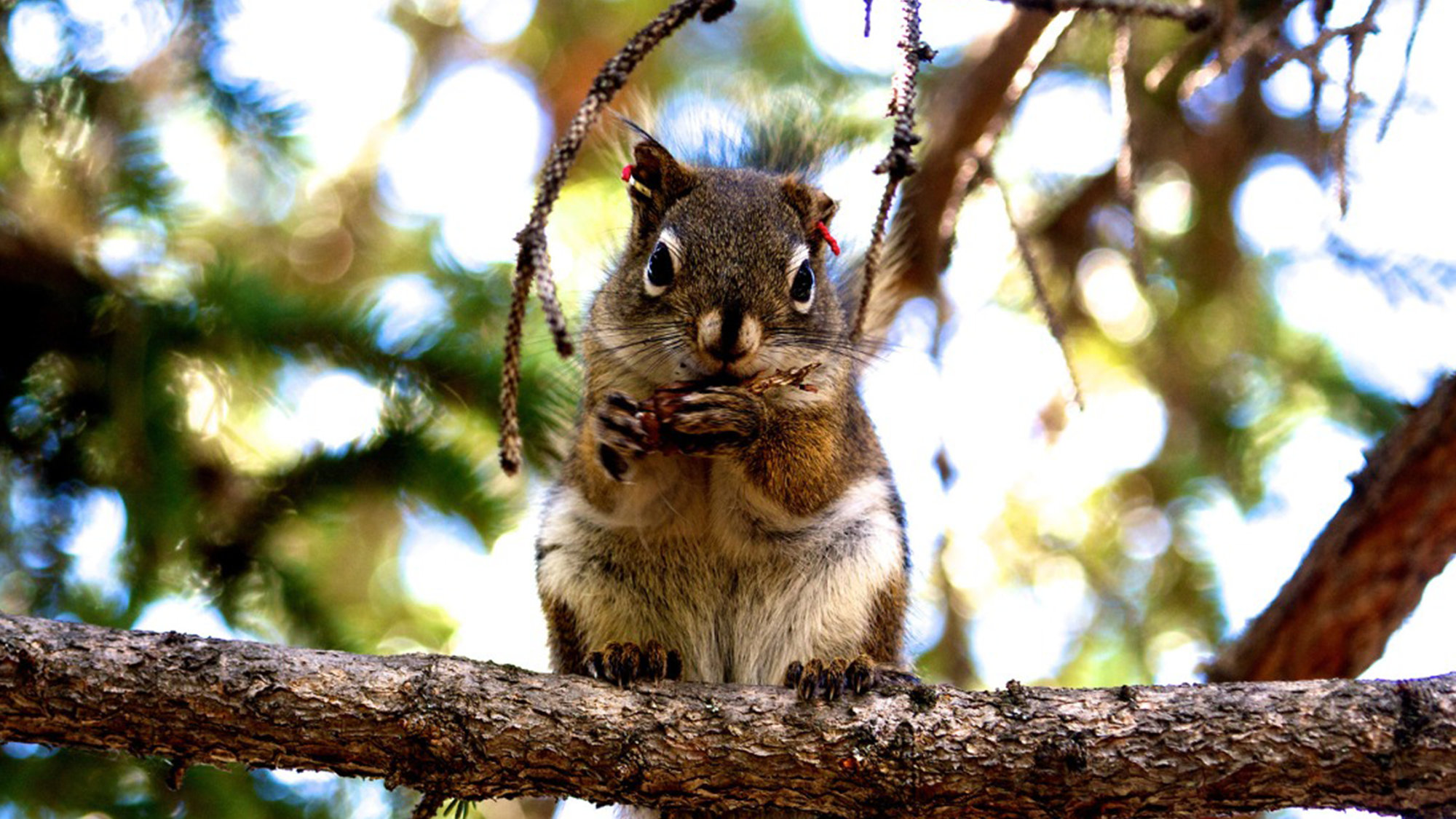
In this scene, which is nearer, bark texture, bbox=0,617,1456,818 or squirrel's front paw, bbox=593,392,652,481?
bark texture, bbox=0,617,1456,818

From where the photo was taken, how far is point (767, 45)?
5.66 meters

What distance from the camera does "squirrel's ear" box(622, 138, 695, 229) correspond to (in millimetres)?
3119

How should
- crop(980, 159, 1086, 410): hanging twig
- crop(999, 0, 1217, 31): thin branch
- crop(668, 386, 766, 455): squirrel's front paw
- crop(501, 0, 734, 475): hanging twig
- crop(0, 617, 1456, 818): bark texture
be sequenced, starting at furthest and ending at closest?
crop(668, 386, 766, 455): squirrel's front paw < crop(980, 159, 1086, 410): hanging twig < crop(999, 0, 1217, 31): thin branch < crop(0, 617, 1456, 818): bark texture < crop(501, 0, 734, 475): hanging twig

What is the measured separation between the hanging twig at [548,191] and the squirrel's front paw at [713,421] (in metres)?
0.84

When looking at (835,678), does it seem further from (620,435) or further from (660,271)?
(660,271)

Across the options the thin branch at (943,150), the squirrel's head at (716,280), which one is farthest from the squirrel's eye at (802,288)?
the thin branch at (943,150)

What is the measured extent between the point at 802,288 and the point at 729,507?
20.6 inches

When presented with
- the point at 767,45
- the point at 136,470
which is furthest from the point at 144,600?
the point at 767,45

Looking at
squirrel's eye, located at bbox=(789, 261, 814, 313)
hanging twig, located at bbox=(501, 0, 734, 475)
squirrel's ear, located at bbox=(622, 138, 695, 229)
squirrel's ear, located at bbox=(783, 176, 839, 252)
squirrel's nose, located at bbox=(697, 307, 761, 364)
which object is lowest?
hanging twig, located at bbox=(501, 0, 734, 475)

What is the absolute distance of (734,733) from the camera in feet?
7.71

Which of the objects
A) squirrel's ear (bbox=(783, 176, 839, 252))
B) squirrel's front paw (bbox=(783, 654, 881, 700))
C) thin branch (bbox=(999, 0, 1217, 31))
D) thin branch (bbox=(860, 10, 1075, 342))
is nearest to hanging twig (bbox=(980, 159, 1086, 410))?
thin branch (bbox=(999, 0, 1217, 31))

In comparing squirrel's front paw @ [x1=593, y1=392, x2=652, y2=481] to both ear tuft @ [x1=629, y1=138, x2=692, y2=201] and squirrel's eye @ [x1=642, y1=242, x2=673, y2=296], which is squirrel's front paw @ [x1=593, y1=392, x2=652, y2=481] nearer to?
squirrel's eye @ [x1=642, y1=242, x2=673, y2=296]

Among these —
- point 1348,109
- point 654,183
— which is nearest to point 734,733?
point 654,183

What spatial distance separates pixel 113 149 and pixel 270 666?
1.46 m
